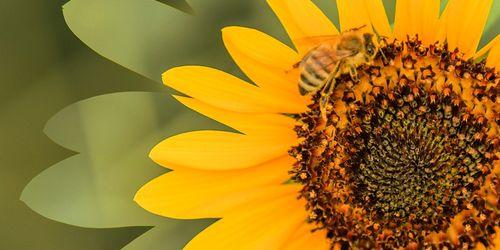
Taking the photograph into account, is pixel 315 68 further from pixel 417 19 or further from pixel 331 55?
pixel 417 19

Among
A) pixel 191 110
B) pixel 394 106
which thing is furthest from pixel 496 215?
pixel 191 110

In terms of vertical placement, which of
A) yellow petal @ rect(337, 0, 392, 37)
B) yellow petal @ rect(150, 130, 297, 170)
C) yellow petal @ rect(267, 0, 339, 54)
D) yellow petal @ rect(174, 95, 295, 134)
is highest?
yellow petal @ rect(337, 0, 392, 37)

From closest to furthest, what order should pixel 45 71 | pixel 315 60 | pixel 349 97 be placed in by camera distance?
1. pixel 315 60
2. pixel 349 97
3. pixel 45 71

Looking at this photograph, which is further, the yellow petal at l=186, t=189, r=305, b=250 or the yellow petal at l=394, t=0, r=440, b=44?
the yellow petal at l=186, t=189, r=305, b=250

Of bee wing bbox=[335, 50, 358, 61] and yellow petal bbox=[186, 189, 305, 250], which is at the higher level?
bee wing bbox=[335, 50, 358, 61]

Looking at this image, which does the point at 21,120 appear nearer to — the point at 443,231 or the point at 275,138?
the point at 275,138

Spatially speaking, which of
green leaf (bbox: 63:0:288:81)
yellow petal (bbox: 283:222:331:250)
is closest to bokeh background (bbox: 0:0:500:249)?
green leaf (bbox: 63:0:288:81)

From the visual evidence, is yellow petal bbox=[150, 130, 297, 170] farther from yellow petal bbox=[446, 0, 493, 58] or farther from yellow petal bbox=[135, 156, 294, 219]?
yellow petal bbox=[446, 0, 493, 58]

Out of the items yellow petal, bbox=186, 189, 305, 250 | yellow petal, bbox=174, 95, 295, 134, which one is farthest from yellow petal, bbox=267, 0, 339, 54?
yellow petal, bbox=186, 189, 305, 250
